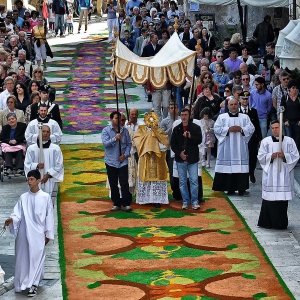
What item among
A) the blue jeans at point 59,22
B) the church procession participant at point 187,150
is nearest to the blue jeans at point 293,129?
the church procession participant at point 187,150

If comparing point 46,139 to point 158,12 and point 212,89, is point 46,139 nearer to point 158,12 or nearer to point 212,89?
point 212,89

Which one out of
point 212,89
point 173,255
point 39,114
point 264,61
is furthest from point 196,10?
point 173,255

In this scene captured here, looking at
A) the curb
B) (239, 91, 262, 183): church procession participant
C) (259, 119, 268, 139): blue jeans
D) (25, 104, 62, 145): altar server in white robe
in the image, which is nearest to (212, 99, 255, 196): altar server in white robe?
(239, 91, 262, 183): church procession participant

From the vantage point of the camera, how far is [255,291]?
1494 centimetres

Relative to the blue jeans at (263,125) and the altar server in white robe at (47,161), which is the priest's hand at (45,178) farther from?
the blue jeans at (263,125)

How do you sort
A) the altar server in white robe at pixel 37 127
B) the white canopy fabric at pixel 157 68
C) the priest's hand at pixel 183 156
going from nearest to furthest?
the priest's hand at pixel 183 156, the altar server in white robe at pixel 37 127, the white canopy fabric at pixel 157 68

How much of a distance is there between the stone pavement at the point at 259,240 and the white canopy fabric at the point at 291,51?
2.04 m

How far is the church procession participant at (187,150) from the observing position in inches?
760

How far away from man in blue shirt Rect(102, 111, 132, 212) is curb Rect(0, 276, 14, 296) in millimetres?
4261

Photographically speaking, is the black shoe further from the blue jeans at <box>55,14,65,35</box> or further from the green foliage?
the blue jeans at <box>55,14,65,35</box>

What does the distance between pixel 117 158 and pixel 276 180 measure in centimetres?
281

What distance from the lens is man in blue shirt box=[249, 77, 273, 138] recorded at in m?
23.0

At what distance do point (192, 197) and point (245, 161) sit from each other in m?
1.48

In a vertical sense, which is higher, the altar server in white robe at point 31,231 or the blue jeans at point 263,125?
the blue jeans at point 263,125
